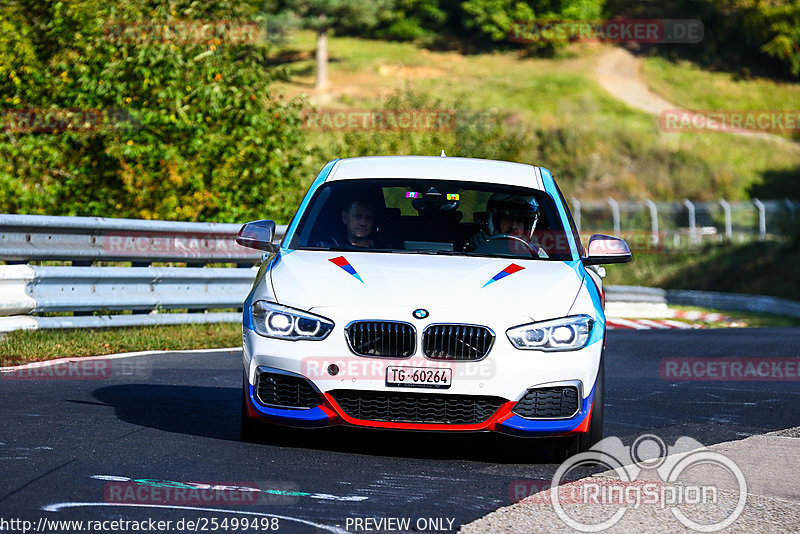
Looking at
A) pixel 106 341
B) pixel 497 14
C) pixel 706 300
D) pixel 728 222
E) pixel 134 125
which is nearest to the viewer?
pixel 106 341

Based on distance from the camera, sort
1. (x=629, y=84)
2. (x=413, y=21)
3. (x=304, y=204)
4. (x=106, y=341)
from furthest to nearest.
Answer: (x=413, y=21), (x=629, y=84), (x=106, y=341), (x=304, y=204)

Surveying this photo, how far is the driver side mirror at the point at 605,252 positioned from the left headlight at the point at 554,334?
99 cm

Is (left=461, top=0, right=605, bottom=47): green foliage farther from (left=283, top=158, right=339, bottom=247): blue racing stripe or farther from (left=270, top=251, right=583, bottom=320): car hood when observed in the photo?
(left=270, top=251, right=583, bottom=320): car hood

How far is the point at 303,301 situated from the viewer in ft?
21.8

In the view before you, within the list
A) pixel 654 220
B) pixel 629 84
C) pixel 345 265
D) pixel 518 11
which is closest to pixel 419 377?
pixel 345 265

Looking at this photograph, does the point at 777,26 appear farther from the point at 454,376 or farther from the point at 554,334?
the point at 454,376

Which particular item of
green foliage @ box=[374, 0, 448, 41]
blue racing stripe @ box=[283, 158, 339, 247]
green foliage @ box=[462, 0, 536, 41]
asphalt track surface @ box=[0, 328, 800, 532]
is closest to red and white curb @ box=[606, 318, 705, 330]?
asphalt track surface @ box=[0, 328, 800, 532]

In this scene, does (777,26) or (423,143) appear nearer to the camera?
(423,143)

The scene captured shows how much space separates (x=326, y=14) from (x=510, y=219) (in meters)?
82.2

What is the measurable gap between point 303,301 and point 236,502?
1.47 m

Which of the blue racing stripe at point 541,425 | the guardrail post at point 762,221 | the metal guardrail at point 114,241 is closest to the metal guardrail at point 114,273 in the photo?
the metal guardrail at point 114,241

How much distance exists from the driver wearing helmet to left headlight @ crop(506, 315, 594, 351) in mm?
1110

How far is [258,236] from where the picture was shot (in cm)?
759

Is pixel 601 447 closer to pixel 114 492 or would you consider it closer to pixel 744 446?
pixel 744 446
